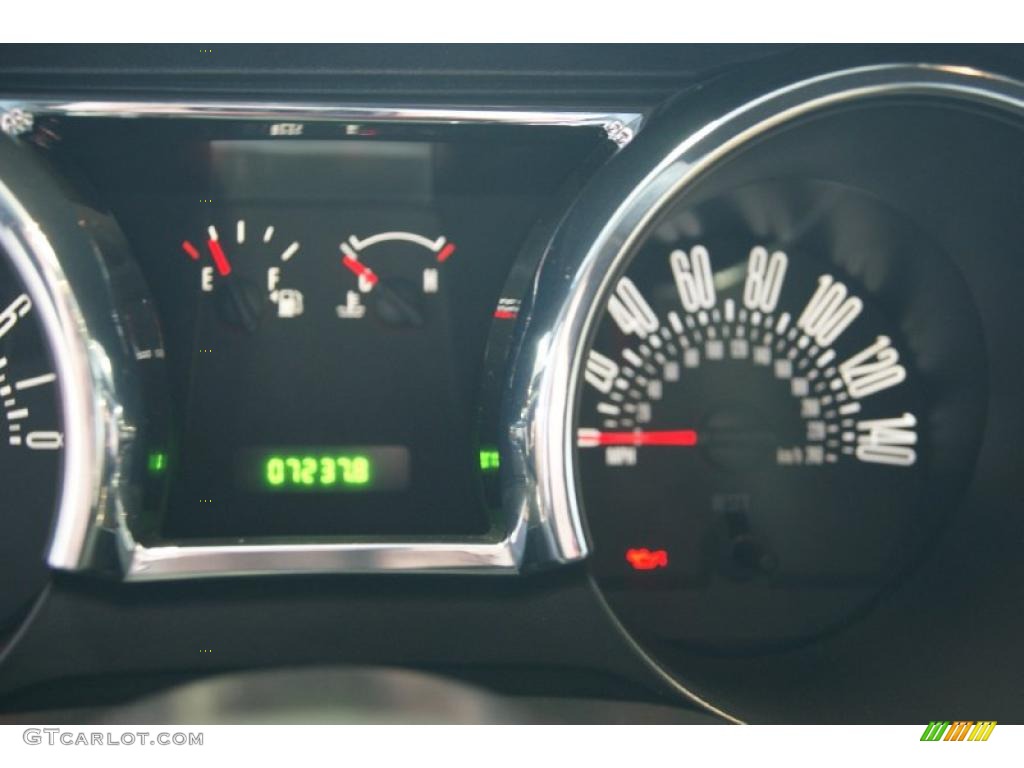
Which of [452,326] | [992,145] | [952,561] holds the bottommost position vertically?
[952,561]

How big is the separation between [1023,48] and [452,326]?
0.65 metres

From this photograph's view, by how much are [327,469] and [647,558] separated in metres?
0.39

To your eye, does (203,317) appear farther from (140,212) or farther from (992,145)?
(992,145)

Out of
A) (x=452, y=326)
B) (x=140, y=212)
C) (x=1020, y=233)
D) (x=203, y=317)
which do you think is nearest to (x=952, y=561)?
(x=1020, y=233)

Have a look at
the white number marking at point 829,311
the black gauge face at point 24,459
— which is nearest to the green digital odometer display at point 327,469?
the black gauge face at point 24,459

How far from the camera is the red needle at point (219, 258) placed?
1.40 meters

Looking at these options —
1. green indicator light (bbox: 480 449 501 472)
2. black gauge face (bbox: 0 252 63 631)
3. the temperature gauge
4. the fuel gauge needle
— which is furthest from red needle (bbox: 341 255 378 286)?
black gauge face (bbox: 0 252 63 631)

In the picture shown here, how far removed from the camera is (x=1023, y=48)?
129cm

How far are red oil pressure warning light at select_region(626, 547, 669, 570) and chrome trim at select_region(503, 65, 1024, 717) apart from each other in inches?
9.8

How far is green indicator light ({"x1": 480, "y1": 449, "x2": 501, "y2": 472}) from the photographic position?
132 centimetres

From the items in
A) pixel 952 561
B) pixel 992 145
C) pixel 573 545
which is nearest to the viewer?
pixel 573 545

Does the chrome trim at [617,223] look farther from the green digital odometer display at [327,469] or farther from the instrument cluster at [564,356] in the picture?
the green digital odometer display at [327,469]

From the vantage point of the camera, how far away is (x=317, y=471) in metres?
1.39
